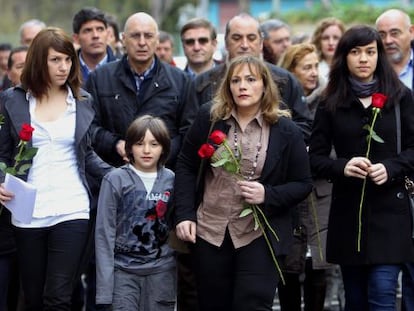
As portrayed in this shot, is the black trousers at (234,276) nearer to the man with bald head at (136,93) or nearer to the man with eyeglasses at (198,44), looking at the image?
the man with bald head at (136,93)

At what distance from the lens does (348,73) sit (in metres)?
7.78

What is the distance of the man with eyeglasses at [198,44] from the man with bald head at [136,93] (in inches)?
53.9

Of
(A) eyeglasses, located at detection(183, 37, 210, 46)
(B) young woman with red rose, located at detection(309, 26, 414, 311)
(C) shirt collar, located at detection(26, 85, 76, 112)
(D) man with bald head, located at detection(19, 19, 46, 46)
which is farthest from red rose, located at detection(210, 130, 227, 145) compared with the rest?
(D) man with bald head, located at detection(19, 19, 46, 46)

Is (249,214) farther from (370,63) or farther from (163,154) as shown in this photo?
(370,63)

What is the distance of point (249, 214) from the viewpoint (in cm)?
710

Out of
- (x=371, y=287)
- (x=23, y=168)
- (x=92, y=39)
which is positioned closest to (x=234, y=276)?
(x=371, y=287)

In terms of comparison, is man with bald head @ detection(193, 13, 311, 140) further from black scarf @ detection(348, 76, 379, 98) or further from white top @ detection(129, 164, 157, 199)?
white top @ detection(129, 164, 157, 199)

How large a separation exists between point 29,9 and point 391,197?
32443mm

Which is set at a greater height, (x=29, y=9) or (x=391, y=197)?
(x=29, y=9)

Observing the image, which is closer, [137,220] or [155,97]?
[137,220]

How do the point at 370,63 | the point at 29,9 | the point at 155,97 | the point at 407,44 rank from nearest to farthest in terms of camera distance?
the point at 370,63 → the point at 155,97 → the point at 407,44 → the point at 29,9

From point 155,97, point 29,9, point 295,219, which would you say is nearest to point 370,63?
point 295,219

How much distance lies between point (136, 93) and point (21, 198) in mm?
1802

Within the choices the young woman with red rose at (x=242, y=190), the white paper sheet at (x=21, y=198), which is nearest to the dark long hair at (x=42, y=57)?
the white paper sheet at (x=21, y=198)
